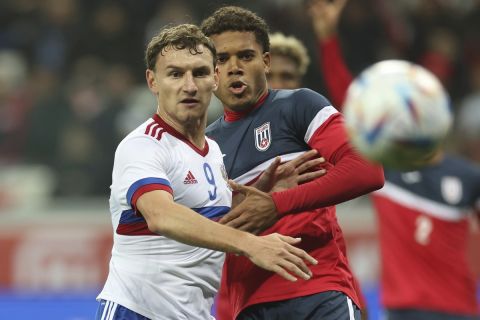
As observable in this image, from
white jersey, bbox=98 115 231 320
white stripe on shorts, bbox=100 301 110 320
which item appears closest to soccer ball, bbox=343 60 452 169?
white jersey, bbox=98 115 231 320

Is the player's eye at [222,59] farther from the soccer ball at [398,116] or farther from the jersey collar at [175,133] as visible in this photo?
the soccer ball at [398,116]

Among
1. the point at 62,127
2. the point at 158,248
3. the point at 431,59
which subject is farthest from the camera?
the point at 431,59

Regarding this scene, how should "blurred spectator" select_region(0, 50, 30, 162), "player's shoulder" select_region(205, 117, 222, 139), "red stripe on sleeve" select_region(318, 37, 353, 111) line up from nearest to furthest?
1. "player's shoulder" select_region(205, 117, 222, 139)
2. "red stripe on sleeve" select_region(318, 37, 353, 111)
3. "blurred spectator" select_region(0, 50, 30, 162)

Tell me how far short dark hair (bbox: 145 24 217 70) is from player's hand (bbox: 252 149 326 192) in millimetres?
654

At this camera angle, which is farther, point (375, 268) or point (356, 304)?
Answer: point (375, 268)

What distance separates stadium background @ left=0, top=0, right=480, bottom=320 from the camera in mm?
10688

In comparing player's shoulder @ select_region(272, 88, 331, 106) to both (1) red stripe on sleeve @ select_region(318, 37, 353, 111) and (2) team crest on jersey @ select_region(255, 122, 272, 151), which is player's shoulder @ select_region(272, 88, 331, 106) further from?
(1) red stripe on sleeve @ select_region(318, 37, 353, 111)

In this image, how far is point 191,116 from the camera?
15.0ft

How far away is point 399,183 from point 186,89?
3707 millimetres

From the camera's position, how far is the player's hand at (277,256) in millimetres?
4004

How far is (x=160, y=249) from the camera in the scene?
4.46 metres

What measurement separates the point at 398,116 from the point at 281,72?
2.53 metres

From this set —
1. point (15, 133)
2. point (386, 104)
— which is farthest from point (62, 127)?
point (386, 104)

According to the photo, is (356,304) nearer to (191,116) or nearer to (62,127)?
(191,116)
